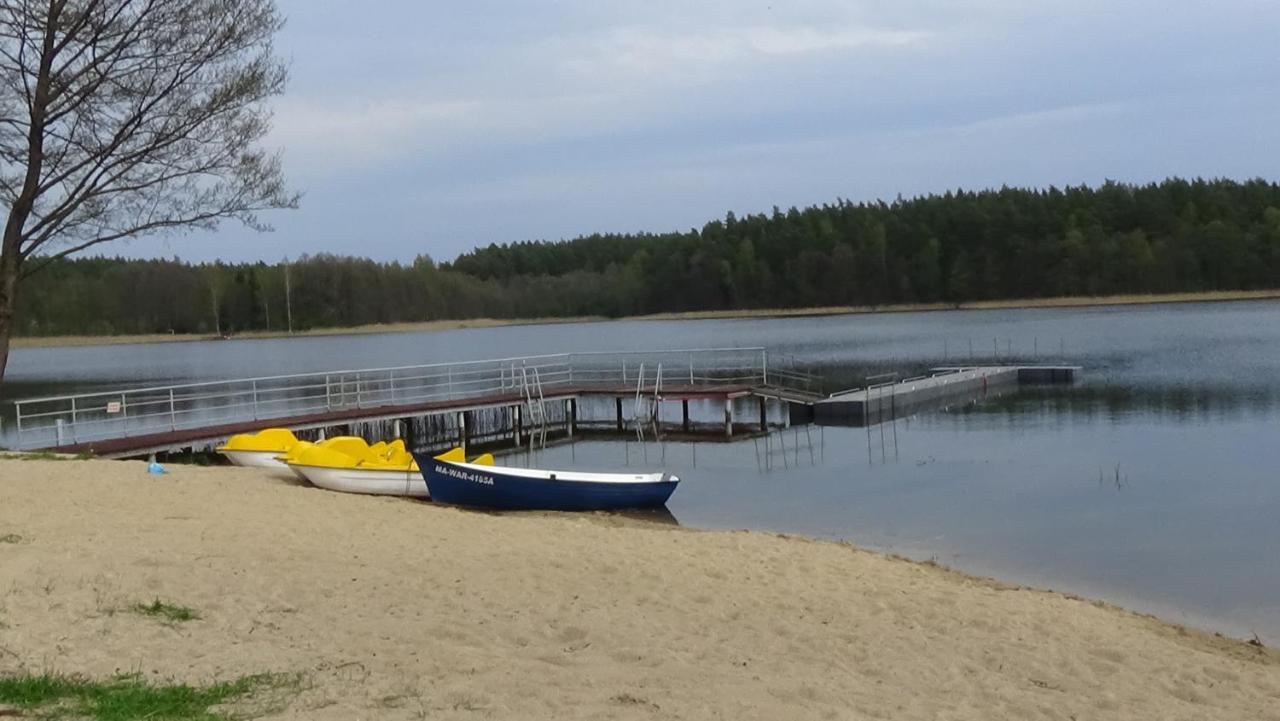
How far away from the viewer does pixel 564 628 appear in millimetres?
7473

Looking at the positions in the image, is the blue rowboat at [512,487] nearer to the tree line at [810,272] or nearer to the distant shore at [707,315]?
the tree line at [810,272]

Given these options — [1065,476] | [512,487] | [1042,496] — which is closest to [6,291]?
[512,487]

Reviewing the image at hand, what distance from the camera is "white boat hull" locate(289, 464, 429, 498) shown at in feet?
56.1

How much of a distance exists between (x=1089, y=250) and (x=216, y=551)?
9165 centimetres

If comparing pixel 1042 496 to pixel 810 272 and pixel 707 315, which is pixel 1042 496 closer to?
pixel 810 272

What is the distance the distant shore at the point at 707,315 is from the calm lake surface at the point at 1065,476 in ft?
140

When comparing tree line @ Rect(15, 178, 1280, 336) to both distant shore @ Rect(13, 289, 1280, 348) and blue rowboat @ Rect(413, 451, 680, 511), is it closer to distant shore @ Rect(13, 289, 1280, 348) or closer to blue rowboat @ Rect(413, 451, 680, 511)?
distant shore @ Rect(13, 289, 1280, 348)

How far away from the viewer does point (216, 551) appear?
9414mm

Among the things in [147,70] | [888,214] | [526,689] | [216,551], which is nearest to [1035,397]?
[147,70]

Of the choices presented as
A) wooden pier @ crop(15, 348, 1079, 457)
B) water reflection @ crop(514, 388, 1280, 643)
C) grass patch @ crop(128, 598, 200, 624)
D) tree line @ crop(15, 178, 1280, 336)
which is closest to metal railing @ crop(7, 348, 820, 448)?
wooden pier @ crop(15, 348, 1079, 457)

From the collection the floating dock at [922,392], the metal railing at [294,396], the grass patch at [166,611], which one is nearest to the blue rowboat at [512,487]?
the metal railing at [294,396]

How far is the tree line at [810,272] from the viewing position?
9194 centimetres

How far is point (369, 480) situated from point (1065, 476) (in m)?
11.3

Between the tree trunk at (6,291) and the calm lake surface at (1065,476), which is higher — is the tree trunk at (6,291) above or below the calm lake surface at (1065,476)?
above
